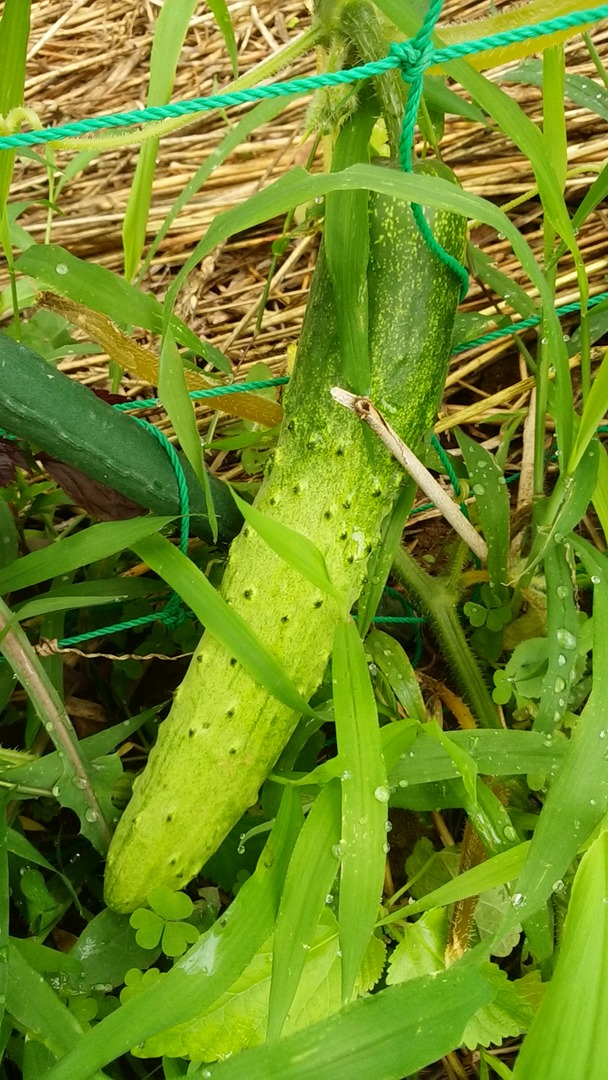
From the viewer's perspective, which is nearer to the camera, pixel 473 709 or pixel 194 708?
pixel 194 708

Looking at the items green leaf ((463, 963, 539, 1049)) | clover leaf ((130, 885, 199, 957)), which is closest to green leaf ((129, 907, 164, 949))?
clover leaf ((130, 885, 199, 957))

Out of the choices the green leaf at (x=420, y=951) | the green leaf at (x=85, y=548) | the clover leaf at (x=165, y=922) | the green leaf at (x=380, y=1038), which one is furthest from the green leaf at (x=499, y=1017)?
the green leaf at (x=85, y=548)

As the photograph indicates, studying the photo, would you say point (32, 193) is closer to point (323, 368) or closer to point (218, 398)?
point (218, 398)

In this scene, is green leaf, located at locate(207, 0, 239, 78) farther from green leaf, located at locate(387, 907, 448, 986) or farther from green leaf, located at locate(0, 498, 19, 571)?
green leaf, located at locate(387, 907, 448, 986)

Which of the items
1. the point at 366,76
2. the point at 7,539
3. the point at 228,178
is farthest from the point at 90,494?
the point at 228,178

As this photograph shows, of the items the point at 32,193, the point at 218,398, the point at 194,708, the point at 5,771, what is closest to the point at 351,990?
the point at 194,708

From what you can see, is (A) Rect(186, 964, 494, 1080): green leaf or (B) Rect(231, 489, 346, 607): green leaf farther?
(B) Rect(231, 489, 346, 607): green leaf
